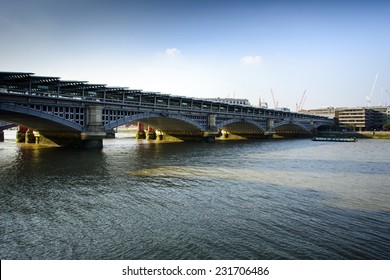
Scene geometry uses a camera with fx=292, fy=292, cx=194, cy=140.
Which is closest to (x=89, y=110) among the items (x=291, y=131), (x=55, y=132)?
(x=55, y=132)

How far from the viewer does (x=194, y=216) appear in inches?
538

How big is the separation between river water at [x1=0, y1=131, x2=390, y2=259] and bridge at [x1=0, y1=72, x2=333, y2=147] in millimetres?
19319

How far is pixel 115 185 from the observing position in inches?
819

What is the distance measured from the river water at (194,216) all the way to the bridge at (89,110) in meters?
19.3

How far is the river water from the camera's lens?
9867mm

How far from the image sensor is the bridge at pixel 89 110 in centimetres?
4059

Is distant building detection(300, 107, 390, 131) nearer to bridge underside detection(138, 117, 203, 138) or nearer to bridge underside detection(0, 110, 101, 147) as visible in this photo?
bridge underside detection(138, 117, 203, 138)

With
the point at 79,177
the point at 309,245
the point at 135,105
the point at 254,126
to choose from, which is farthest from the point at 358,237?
the point at 254,126

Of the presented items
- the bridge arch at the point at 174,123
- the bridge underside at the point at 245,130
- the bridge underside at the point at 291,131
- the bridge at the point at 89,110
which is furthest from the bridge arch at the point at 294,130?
the bridge arch at the point at 174,123

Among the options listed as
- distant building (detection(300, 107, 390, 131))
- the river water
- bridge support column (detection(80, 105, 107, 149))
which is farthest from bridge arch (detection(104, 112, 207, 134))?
distant building (detection(300, 107, 390, 131))

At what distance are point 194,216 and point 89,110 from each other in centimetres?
3892

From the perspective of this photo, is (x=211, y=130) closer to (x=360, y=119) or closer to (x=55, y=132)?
(x=55, y=132)
